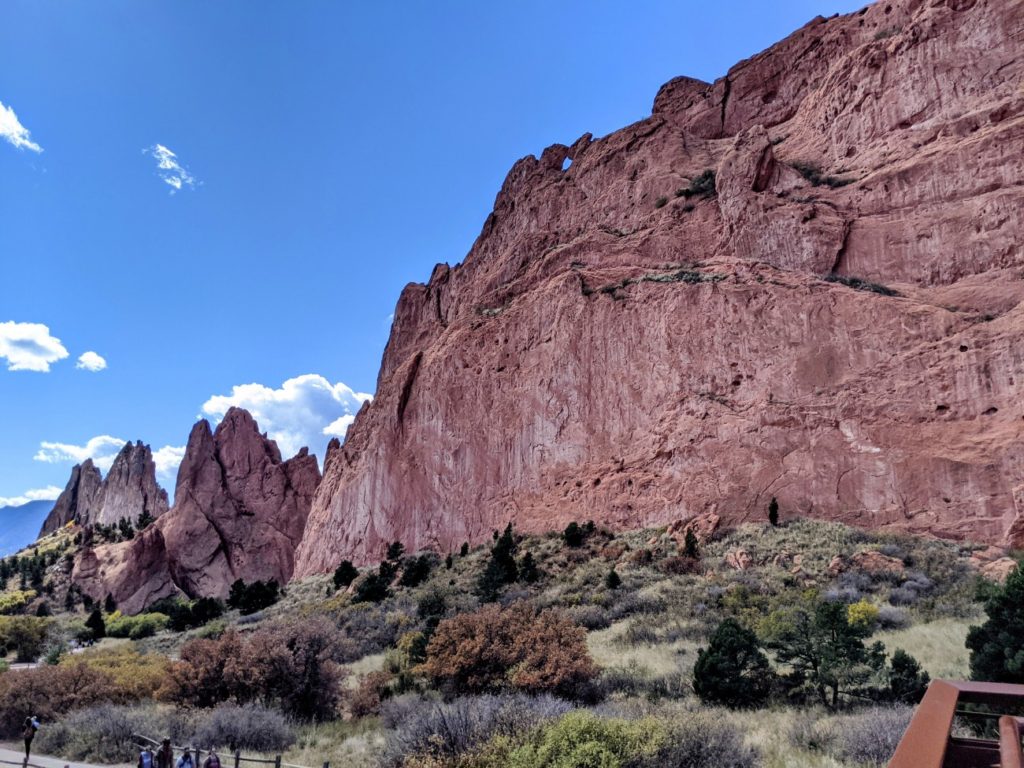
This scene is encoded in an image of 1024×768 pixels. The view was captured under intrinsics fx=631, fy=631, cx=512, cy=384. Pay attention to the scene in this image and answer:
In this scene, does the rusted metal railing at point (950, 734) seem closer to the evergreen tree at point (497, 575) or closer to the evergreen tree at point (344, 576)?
the evergreen tree at point (497, 575)

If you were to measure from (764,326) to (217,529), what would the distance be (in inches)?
2462

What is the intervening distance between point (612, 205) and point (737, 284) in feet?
55.4

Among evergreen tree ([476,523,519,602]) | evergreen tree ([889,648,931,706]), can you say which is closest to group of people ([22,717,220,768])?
evergreen tree ([889,648,931,706])

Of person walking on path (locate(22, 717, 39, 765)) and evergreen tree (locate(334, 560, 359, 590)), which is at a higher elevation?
evergreen tree (locate(334, 560, 359, 590))

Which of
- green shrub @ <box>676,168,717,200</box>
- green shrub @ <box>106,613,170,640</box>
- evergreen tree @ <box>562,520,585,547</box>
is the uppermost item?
green shrub @ <box>676,168,717,200</box>

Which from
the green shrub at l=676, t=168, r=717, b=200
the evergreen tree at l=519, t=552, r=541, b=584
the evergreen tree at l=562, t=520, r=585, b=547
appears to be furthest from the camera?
the green shrub at l=676, t=168, r=717, b=200

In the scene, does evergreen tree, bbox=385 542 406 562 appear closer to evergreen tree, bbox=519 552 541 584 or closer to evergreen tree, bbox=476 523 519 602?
evergreen tree, bbox=476 523 519 602

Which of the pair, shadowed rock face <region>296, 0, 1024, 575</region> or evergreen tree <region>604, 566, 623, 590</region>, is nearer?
evergreen tree <region>604, 566, 623, 590</region>

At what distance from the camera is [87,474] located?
10375 centimetres

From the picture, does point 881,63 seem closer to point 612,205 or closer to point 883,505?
point 612,205

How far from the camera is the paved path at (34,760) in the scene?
10594 mm

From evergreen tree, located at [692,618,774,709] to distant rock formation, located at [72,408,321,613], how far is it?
60.7 m

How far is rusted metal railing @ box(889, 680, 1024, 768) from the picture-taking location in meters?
2.20

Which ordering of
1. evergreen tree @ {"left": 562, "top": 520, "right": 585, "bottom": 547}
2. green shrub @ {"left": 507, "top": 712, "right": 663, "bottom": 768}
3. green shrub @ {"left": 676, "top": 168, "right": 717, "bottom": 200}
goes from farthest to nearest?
green shrub @ {"left": 676, "top": 168, "right": 717, "bottom": 200} → evergreen tree @ {"left": 562, "top": 520, "right": 585, "bottom": 547} → green shrub @ {"left": 507, "top": 712, "right": 663, "bottom": 768}
